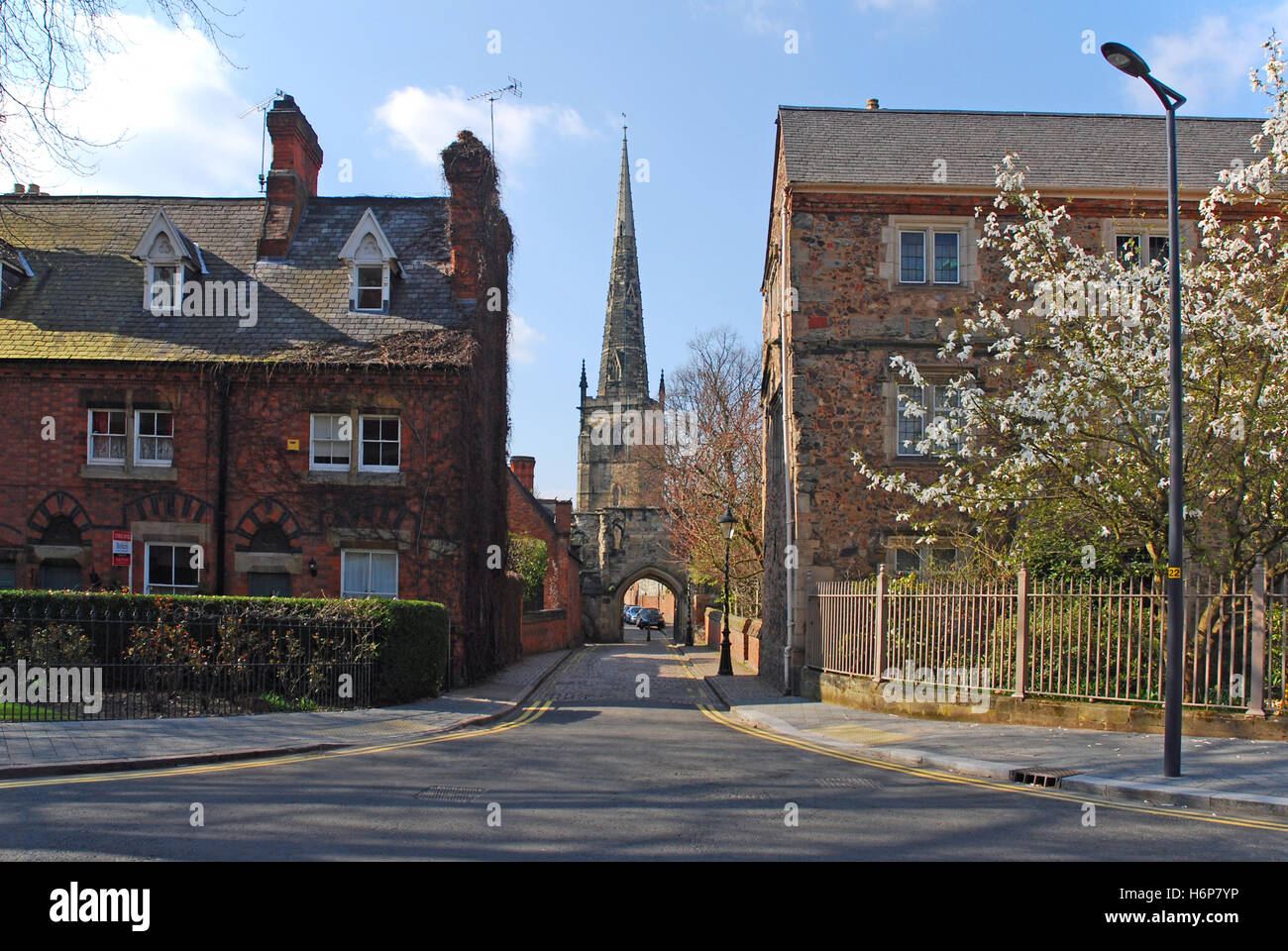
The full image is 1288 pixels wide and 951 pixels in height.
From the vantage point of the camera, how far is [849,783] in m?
10.3

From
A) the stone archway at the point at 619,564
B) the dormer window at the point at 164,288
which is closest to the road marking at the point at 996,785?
the dormer window at the point at 164,288

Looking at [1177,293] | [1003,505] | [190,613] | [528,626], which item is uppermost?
[1177,293]

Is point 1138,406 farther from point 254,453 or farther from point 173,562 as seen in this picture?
point 173,562

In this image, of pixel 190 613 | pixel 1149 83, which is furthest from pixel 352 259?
pixel 1149 83

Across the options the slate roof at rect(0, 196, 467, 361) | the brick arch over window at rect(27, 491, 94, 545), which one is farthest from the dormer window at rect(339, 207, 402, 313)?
the brick arch over window at rect(27, 491, 94, 545)

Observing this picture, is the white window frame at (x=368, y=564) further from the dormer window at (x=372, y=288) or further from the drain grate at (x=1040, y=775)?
the drain grate at (x=1040, y=775)

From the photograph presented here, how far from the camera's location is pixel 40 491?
20.8m

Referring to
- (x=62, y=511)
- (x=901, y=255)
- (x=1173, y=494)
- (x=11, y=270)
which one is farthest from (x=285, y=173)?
(x=1173, y=494)

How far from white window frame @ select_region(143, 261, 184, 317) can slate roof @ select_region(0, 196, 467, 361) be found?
18cm

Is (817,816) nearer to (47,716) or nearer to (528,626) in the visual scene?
(47,716)

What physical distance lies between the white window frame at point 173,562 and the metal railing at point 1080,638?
12961 mm

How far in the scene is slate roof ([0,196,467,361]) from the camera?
21.5m
